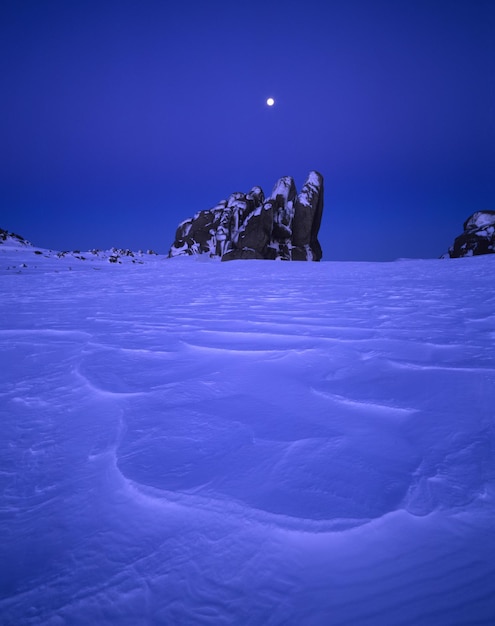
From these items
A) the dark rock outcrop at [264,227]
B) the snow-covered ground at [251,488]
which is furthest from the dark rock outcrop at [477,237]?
the snow-covered ground at [251,488]

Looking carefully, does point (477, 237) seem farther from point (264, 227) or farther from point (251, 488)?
point (251, 488)

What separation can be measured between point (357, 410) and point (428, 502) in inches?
18.3

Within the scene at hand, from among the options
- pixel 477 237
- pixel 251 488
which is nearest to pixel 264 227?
pixel 477 237

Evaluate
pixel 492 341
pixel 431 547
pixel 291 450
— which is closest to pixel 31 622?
pixel 291 450

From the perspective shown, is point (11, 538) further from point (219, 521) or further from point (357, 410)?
point (357, 410)

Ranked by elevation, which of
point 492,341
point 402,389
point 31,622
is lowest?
point 31,622

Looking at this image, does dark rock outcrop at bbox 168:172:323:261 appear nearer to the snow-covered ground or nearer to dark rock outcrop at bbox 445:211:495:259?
dark rock outcrop at bbox 445:211:495:259

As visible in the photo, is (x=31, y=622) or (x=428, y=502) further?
(x=428, y=502)

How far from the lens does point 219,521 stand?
781 mm

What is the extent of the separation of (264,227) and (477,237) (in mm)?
12274

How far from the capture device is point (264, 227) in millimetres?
20672

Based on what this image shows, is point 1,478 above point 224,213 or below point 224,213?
below

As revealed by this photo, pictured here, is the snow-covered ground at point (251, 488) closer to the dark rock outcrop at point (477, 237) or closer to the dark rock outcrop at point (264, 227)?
the dark rock outcrop at point (264, 227)

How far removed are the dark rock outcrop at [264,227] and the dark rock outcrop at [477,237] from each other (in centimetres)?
874
